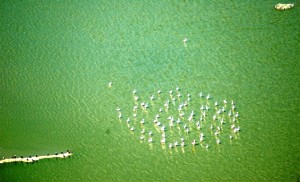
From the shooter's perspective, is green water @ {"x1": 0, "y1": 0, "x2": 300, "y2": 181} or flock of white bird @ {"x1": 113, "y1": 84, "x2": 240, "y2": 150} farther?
flock of white bird @ {"x1": 113, "y1": 84, "x2": 240, "y2": 150}

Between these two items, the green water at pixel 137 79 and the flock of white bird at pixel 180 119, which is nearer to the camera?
the green water at pixel 137 79

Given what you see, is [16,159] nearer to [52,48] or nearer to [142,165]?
[142,165]

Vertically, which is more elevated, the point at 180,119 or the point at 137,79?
the point at 137,79

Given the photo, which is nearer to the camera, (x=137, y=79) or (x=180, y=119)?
(x=180, y=119)
